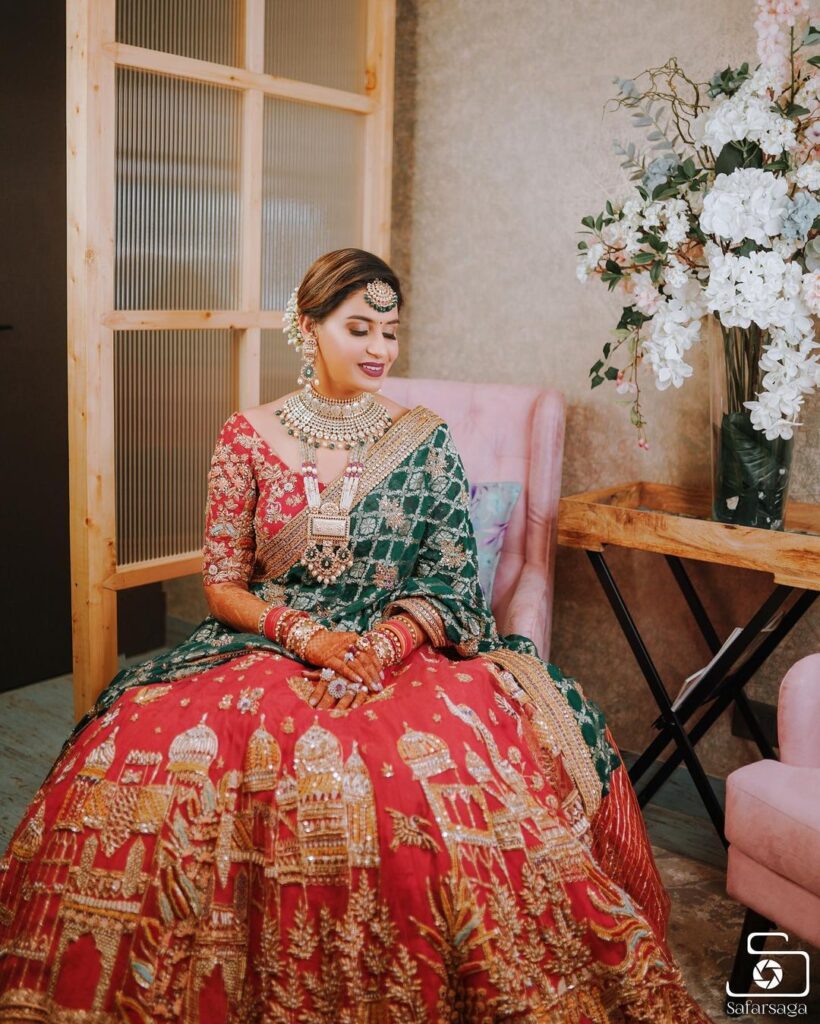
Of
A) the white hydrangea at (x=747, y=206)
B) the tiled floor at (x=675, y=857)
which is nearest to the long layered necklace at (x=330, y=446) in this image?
the white hydrangea at (x=747, y=206)

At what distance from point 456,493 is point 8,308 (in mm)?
1814

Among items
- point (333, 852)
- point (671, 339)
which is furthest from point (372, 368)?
point (333, 852)

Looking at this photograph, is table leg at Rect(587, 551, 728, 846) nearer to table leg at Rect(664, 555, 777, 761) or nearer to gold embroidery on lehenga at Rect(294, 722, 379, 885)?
table leg at Rect(664, 555, 777, 761)

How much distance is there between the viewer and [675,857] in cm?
249

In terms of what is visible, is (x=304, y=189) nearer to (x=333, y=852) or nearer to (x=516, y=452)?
(x=516, y=452)

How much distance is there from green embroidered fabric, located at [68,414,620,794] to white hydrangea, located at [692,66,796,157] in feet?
2.56

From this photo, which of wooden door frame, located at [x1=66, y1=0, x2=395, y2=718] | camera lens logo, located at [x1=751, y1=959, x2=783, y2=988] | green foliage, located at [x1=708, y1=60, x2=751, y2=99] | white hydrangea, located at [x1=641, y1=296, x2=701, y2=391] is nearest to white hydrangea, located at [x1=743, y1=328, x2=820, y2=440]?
white hydrangea, located at [x1=641, y1=296, x2=701, y2=391]

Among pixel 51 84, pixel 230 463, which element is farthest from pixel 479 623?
pixel 51 84

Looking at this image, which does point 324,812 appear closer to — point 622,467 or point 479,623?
point 479,623

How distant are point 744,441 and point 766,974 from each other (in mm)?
1012

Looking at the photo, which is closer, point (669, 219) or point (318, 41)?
point (669, 219)

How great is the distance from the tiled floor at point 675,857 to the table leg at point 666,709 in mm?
129

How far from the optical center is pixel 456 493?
215 cm

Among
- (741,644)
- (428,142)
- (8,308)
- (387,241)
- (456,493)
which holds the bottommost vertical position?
(741,644)
